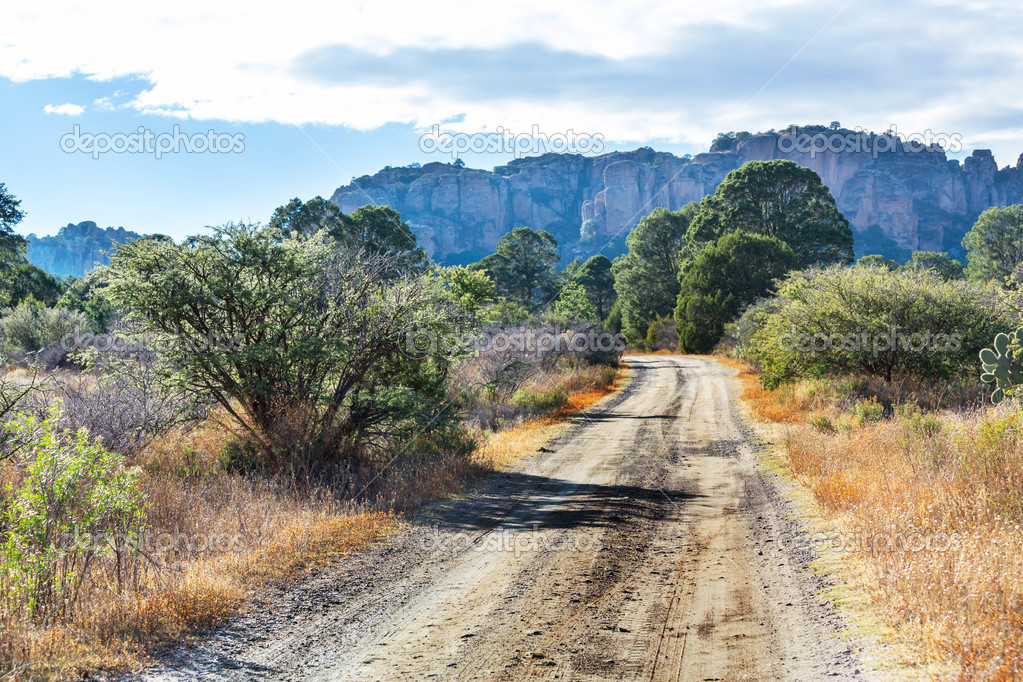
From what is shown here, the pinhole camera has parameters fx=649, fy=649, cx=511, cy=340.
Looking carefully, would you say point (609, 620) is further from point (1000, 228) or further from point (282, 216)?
point (1000, 228)

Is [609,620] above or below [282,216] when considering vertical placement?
below

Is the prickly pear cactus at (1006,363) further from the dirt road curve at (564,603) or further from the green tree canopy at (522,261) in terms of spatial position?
the green tree canopy at (522,261)

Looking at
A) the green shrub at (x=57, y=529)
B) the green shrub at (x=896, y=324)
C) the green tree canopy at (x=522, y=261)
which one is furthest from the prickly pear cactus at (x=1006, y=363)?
the green tree canopy at (x=522, y=261)

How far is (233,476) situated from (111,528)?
12.4 ft

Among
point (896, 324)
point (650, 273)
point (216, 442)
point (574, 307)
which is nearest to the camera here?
point (216, 442)

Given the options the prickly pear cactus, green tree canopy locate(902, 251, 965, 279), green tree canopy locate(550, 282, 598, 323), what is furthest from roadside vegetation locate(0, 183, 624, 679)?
green tree canopy locate(902, 251, 965, 279)

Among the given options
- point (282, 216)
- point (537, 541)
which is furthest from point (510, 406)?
point (282, 216)

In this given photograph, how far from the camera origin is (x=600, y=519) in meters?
8.74

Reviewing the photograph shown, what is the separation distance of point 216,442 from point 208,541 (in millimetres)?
4185

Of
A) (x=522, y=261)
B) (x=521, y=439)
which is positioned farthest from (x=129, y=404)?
(x=522, y=261)

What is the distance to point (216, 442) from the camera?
10859 mm

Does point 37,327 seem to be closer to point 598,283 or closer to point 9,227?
point 9,227

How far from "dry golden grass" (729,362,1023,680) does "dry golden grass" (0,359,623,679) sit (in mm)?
5356

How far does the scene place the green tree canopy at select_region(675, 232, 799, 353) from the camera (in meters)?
45.5
